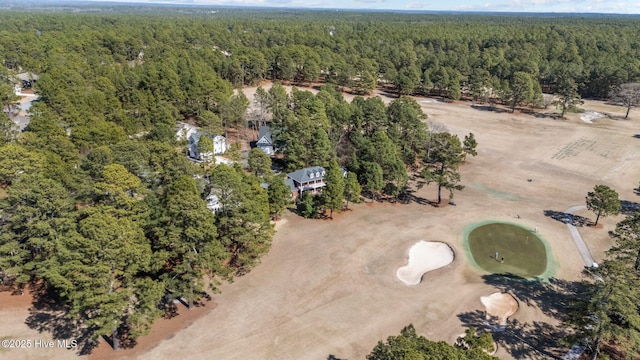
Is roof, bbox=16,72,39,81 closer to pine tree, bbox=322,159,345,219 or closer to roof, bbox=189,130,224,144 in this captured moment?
roof, bbox=189,130,224,144

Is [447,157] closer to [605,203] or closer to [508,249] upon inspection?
[508,249]

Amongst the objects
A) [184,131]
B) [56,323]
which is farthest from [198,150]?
[56,323]

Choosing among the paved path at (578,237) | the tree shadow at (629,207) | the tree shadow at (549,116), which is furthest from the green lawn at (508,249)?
the tree shadow at (549,116)

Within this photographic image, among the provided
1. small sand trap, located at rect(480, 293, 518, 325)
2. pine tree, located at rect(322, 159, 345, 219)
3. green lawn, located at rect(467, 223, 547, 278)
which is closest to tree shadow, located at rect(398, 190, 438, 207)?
green lawn, located at rect(467, 223, 547, 278)

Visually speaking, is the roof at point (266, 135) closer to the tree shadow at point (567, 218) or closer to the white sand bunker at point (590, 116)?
the tree shadow at point (567, 218)

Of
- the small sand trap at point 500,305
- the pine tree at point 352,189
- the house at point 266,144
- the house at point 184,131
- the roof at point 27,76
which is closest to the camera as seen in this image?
the small sand trap at point 500,305

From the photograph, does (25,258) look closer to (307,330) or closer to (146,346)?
(146,346)
